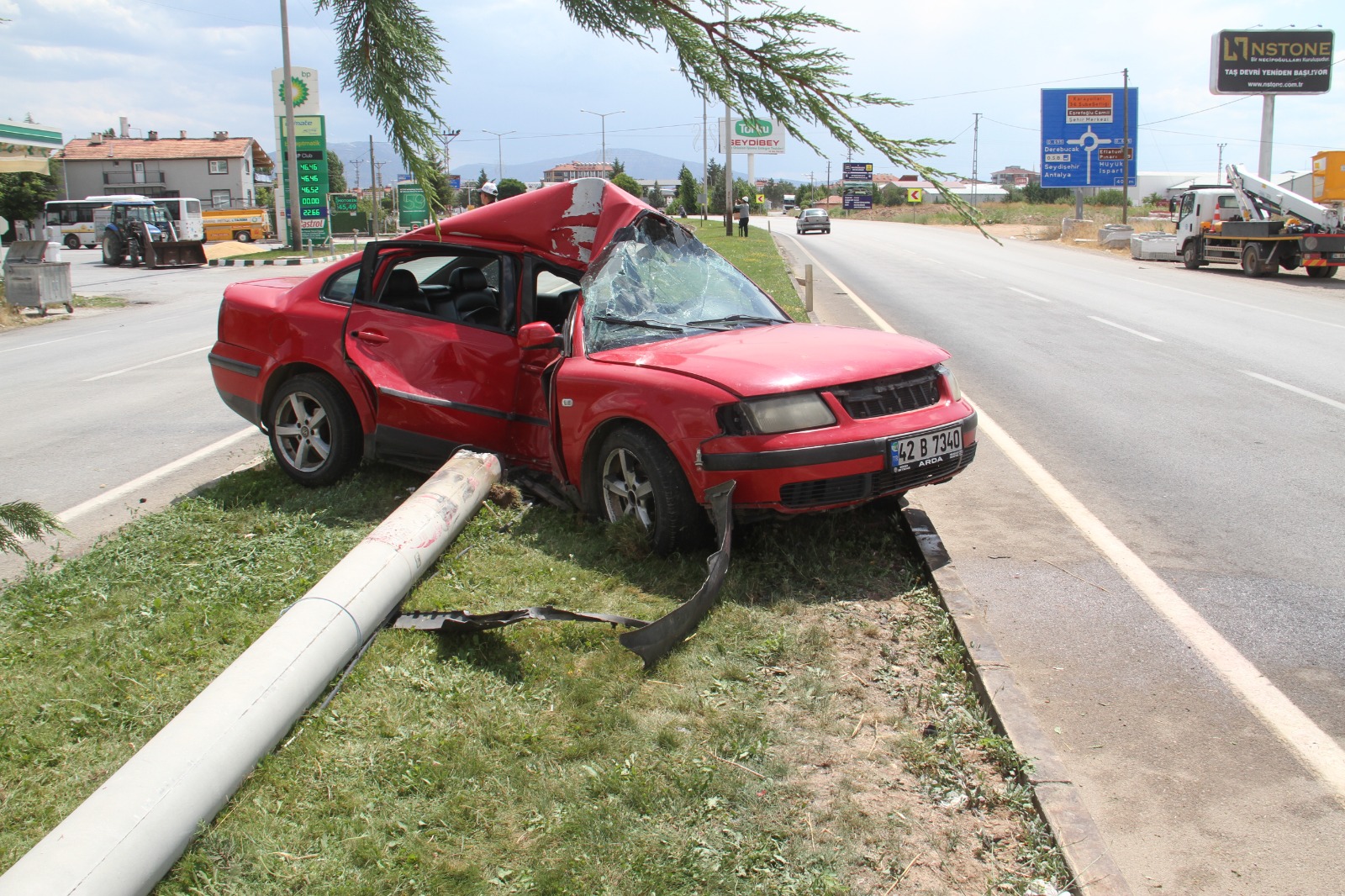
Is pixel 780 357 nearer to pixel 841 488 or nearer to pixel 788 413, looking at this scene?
pixel 788 413

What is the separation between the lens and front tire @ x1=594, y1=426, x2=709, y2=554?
195 inches

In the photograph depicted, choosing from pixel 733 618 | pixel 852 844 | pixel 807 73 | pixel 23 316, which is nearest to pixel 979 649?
pixel 733 618

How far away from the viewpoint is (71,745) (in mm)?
3404

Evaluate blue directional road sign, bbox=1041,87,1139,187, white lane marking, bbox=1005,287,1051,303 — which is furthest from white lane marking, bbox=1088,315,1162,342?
blue directional road sign, bbox=1041,87,1139,187

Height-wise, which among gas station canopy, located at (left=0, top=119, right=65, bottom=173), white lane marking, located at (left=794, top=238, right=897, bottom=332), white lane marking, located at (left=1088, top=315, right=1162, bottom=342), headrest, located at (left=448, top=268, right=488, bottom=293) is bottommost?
white lane marking, located at (left=1088, top=315, right=1162, bottom=342)

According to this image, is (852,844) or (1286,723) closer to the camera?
(852,844)

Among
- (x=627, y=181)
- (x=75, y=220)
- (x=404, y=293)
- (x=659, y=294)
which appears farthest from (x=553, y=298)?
(x=75, y=220)

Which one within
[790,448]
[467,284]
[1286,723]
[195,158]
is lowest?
[1286,723]

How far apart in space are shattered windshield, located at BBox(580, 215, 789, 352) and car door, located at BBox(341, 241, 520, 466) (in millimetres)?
716

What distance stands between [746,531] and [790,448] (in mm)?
936

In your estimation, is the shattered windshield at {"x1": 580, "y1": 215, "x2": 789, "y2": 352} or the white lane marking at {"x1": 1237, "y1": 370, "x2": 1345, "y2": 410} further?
the white lane marking at {"x1": 1237, "y1": 370, "x2": 1345, "y2": 410}

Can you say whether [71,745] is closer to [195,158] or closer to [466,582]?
[466,582]

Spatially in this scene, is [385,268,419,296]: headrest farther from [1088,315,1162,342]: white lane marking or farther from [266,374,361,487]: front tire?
[1088,315,1162,342]: white lane marking

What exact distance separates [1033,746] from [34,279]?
2346 cm
